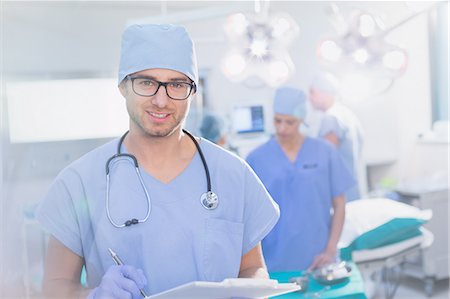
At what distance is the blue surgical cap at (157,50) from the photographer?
2.62 ft

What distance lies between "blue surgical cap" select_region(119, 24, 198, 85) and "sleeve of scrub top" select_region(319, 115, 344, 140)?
5.99ft

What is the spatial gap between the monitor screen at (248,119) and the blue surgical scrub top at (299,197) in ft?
6.28

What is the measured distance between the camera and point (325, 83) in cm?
287

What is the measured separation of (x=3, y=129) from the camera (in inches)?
37.2

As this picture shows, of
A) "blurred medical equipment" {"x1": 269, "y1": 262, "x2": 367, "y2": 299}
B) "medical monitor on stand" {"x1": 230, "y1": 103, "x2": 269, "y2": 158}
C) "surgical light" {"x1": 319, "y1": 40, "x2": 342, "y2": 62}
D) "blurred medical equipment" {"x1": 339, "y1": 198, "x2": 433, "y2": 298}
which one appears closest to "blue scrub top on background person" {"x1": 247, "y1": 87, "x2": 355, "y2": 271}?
"blurred medical equipment" {"x1": 269, "y1": 262, "x2": 367, "y2": 299}

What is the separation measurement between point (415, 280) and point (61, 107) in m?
2.33

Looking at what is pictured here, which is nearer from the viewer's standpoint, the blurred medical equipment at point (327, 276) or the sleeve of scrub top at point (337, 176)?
the blurred medical equipment at point (327, 276)

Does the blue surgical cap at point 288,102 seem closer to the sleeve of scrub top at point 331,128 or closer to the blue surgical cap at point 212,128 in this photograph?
the blue surgical cap at point 212,128

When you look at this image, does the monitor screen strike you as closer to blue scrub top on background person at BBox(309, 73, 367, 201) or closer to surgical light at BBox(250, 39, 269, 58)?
blue scrub top on background person at BBox(309, 73, 367, 201)

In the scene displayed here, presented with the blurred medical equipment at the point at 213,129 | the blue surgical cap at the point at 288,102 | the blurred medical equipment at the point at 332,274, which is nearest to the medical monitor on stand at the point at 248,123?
the blurred medical equipment at the point at 213,129

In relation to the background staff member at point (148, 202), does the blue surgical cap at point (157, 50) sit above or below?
above

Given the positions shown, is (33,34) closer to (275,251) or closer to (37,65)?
(37,65)

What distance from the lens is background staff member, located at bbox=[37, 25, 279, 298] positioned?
798 mm

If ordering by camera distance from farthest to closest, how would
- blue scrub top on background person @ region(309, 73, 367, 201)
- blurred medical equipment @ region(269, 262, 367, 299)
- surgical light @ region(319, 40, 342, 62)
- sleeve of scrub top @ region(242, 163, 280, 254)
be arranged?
blue scrub top on background person @ region(309, 73, 367, 201) → surgical light @ region(319, 40, 342, 62) → blurred medical equipment @ region(269, 262, 367, 299) → sleeve of scrub top @ region(242, 163, 280, 254)
